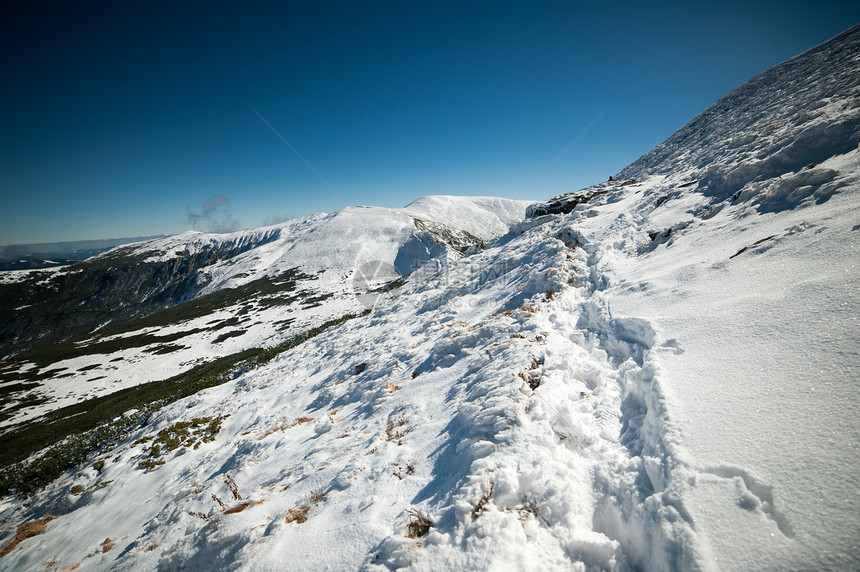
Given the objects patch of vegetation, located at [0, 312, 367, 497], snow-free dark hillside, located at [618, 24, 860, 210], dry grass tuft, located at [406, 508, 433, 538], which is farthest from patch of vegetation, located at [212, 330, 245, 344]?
snow-free dark hillside, located at [618, 24, 860, 210]

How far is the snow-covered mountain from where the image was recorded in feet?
11.3

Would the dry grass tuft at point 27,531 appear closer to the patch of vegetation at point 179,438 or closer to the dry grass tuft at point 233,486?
the patch of vegetation at point 179,438

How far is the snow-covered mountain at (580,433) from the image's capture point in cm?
344

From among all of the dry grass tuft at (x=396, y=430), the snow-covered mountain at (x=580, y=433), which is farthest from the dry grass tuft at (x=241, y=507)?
the dry grass tuft at (x=396, y=430)

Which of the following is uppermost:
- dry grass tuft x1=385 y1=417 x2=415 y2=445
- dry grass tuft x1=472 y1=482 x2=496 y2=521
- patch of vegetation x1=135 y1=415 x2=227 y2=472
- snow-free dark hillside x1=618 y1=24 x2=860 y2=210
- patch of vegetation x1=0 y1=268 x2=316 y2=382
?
snow-free dark hillside x1=618 y1=24 x2=860 y2=210

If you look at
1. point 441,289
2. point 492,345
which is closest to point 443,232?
point 441,289

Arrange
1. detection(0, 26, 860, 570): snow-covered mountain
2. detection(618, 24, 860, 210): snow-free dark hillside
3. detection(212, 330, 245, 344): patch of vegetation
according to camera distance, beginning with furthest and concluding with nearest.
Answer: detection(212, 330, 245, 344): patch of vegetation < detection(618, 24, 860, 210): snow-free dark hillside < detection(0, 26, 860, 570): snow-covered mountain

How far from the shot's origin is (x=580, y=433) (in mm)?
5125

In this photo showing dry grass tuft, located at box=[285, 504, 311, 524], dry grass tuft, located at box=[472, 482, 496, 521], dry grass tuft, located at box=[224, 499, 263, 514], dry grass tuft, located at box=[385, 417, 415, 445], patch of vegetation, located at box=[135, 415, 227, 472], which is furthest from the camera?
patch of vegetation, located at box=[135, 415, 227, 472]

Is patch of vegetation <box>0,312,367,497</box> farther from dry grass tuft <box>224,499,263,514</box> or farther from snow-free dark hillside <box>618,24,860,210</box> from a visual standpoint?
snow-free dark hillside <box>618,24,860,210</box>

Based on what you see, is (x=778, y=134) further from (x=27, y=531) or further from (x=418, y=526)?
(x=27, y=531)

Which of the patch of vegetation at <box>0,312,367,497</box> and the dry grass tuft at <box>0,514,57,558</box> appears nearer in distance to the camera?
the dry grass tuft at <box>0,514,57,558</box>

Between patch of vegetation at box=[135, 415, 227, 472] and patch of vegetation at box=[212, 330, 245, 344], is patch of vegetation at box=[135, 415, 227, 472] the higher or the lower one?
the higher one

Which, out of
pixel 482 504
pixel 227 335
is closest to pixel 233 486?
pixel 482 504
